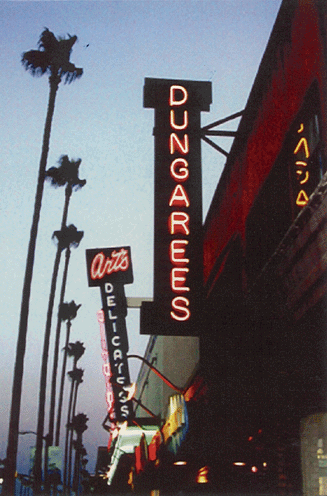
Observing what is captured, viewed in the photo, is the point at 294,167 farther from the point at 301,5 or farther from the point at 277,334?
the point at 277,334

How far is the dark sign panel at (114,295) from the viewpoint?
2227 centimetres

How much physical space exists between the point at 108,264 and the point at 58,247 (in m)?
24.1

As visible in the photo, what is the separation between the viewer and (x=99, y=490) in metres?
56.2

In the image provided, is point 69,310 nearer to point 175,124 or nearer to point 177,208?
point 175,124

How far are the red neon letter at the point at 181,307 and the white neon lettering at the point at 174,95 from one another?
4635 mm

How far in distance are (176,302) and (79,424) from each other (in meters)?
70.9

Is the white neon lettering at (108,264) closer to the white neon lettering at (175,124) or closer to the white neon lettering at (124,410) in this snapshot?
the white neon lettering at (124,410)

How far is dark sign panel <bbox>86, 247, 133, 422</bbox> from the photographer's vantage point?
877 inches

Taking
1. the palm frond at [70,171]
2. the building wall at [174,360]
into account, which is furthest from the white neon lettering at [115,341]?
the palm frond at [70,171]

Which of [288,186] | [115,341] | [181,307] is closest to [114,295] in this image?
[115,341]

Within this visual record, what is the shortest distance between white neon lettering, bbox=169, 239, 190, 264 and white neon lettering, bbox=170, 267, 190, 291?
0.17 metres

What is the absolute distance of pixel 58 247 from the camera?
150ft

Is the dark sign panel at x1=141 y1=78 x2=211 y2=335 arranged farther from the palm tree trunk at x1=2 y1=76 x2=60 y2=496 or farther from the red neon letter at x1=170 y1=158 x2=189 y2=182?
the palm tree trunk at x1=2 y1=76 x2=60 y2=496

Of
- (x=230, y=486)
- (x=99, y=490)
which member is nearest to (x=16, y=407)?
(x=230, y=486)
